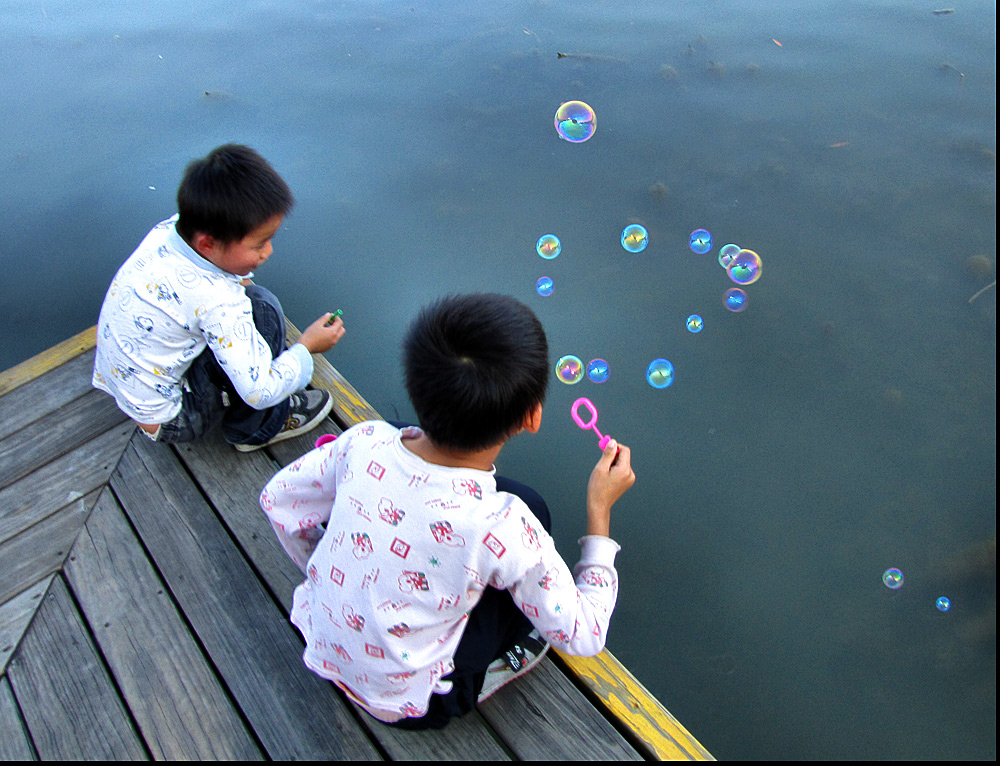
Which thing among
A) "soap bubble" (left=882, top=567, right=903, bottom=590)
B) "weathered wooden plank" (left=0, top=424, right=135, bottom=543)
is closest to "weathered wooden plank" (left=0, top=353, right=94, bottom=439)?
"weathered wooden plank" (left=0, top=424, right=135, bottom=543)

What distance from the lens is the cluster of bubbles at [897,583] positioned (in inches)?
65.6

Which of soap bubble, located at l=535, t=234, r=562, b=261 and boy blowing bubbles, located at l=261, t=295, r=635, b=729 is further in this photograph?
soap bubble, located at l=535, t=234, r=562, b=261

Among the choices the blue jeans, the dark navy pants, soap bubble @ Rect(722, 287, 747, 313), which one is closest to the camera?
the dark navy pants

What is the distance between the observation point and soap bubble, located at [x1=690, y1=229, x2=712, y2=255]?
246cm

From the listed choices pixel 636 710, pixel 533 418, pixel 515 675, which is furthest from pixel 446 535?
pixel 636 710

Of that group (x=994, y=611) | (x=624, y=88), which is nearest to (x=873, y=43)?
(x=624, y=88)

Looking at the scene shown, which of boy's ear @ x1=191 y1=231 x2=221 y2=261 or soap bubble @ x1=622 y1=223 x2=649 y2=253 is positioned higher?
boy's ear @ x1=191 y1=231 x2=221 y2=261

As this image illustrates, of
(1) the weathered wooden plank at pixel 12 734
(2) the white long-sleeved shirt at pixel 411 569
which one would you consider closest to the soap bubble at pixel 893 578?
(2) the white long-sleeved shirt at pixel 411 569

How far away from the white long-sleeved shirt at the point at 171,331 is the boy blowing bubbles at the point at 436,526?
0.51 metres

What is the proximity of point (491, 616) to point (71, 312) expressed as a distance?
2270 mm

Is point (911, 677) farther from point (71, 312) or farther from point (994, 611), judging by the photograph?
point (71, 312)

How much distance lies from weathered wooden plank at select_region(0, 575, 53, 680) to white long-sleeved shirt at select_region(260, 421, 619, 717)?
2.72ft

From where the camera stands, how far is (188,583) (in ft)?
5.02

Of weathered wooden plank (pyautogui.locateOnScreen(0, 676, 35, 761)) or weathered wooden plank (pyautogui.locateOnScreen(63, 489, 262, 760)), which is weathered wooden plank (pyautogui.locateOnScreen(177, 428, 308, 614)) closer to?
weathered wooden plank (pyautogui.locateOnScreen(63, 489, 262, 760))
